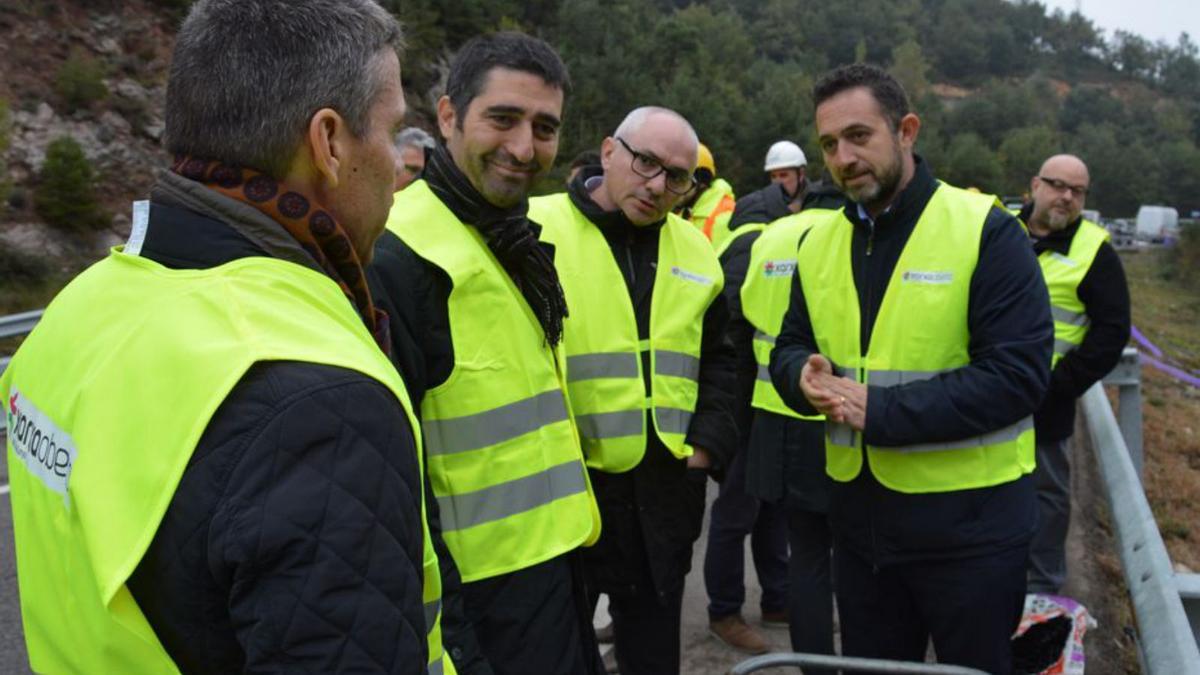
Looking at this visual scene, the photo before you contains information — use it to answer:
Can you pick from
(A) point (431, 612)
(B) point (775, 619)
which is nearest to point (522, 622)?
(A) point (431, 612)

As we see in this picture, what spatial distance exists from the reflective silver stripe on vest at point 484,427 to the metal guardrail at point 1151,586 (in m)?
1.37

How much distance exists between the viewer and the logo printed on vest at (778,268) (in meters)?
3.96

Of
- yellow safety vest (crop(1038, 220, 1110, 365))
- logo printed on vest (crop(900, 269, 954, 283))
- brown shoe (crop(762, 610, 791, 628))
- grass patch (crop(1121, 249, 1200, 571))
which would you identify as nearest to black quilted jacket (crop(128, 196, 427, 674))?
logo printed on vest (crop(900, 269, 954, 283))

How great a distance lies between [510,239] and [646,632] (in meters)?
1.41

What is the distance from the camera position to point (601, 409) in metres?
2.82

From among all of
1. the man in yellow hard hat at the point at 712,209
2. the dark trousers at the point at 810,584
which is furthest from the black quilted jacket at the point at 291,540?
the man in yellow hard hat at the point at 712,209

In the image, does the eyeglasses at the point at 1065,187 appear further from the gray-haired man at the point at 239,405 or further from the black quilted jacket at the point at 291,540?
the black quilted jacket at the point at 291,540

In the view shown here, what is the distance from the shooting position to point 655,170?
9.55ft

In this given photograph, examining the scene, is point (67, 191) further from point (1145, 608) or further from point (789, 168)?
point (1145, 608)

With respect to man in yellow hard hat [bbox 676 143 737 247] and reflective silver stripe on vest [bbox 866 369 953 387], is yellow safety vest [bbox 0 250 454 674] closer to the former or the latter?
reflective silver stripe on vest [bbox 866 369 953 387]

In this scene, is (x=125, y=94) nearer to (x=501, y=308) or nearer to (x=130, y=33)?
(x=130, y=33)

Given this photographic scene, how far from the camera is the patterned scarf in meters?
1.19

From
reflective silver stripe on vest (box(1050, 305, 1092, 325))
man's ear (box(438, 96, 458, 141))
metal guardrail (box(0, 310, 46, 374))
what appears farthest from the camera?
metal guardrail (box(0, 310, 46, 374))

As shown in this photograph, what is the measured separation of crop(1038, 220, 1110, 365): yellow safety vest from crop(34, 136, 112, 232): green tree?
1770cm
